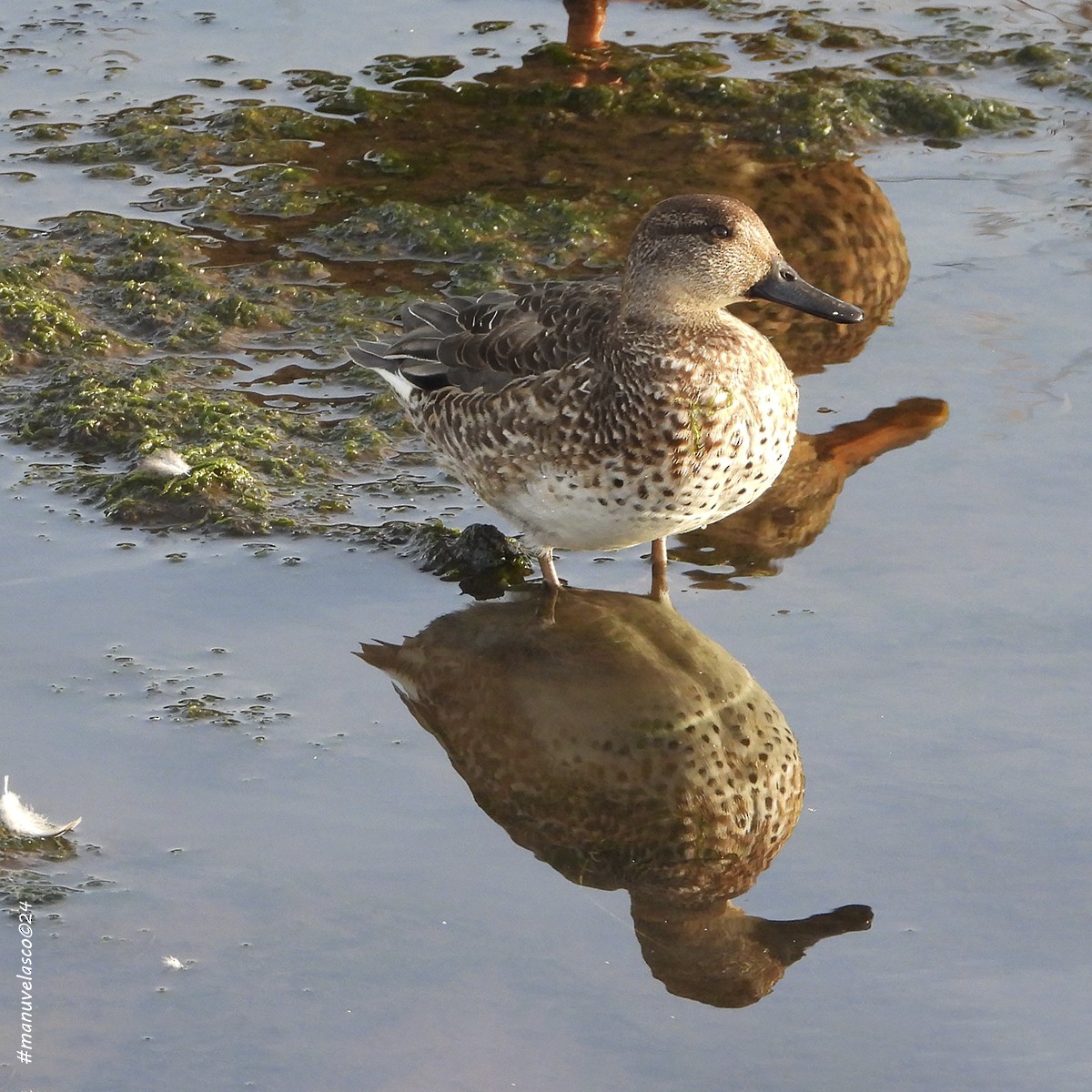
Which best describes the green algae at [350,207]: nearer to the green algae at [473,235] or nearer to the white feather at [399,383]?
the green algae at [473,235]

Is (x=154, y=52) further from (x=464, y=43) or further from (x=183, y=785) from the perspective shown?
(x=183, y=785)

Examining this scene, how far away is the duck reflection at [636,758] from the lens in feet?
11.7

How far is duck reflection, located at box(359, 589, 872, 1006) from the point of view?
3566 millimetres

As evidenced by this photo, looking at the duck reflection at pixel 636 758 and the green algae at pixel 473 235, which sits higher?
the green algae at pixel 473 235

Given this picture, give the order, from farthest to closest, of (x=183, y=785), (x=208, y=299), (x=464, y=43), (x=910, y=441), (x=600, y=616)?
1. (x=464, y=43)
2. (x=208, y=299)
3. (x=910, y=441)
4. (x=600, y=616)
5. (x=183, y=785)

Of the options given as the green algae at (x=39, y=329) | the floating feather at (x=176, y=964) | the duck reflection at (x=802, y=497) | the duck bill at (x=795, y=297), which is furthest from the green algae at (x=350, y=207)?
the floating feather at (x=176, y=964)

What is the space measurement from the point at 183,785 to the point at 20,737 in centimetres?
45

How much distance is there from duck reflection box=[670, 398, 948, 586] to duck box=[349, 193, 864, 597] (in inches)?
10.2

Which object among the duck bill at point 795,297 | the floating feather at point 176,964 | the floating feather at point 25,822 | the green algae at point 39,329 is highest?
the duck bill at point 795,297

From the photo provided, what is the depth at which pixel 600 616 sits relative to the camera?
4730mm

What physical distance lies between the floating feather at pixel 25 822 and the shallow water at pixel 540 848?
6 cm

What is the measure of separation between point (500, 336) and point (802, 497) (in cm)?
106

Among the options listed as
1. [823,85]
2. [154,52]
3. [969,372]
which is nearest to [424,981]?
[969,372]

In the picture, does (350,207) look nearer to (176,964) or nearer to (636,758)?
(636,758)
